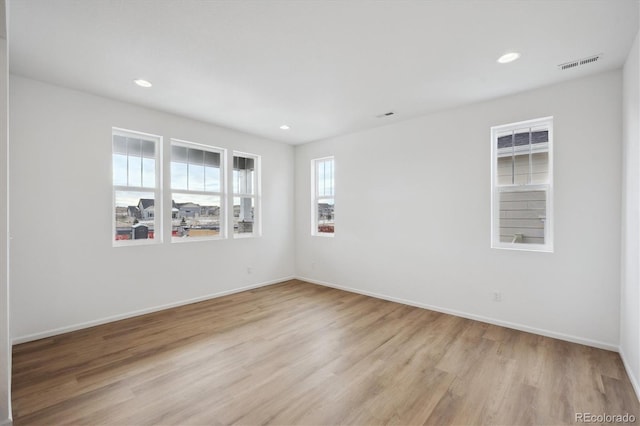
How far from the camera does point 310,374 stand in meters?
2.44

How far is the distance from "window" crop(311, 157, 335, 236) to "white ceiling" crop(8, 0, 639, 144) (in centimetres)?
203

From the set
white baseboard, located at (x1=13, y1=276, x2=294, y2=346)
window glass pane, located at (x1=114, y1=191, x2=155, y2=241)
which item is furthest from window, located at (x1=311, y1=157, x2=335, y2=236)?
window glass pane, located at (x1=114, y1=191, x2=155, y2=241)

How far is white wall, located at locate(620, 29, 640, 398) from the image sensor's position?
227 cm

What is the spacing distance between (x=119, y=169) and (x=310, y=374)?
3499 millimetres

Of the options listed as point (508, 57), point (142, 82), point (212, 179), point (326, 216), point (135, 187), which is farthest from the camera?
point (326, 216)

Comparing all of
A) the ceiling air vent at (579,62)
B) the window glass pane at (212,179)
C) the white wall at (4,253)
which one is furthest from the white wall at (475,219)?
the white wall at (4,253)

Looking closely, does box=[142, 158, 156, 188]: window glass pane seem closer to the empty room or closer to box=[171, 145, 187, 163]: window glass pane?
the empty room

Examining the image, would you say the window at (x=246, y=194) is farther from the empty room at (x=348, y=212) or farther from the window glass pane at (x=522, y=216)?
the window glass pane at (x=522, y=216)

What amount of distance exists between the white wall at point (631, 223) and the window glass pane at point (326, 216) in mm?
3835

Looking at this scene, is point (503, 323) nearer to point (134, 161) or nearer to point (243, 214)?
point (243, 214)

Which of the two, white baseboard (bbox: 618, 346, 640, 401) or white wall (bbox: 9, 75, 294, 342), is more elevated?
white wall (bbox: 9, 75, 294, 342)

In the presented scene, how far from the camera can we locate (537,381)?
2346 millimetres

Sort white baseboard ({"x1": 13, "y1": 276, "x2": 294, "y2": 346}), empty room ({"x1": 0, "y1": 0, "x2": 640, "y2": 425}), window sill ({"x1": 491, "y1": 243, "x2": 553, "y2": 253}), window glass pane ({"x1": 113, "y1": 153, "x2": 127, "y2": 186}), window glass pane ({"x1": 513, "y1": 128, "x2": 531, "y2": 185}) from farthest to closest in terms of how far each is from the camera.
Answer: window glass pane ({"x1": 113, "y1": 153, "x2": 127, "y2": 186}) < window glass pane ({"x1": 513, "y1": 128, "x2": 531, "y2": 185}) < window sill ({"x1": 491, "y1": 243, "x2": 553, "y2": 253}) < white baseboard ({"x1": 13, "y1": 276, "x2": 294, "y2": 346}) < empty room ({"x1": 0, "y1": 0, "x2": 640, "y2": 425})

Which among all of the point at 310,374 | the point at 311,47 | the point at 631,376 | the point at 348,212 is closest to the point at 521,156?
the point at 631,376
